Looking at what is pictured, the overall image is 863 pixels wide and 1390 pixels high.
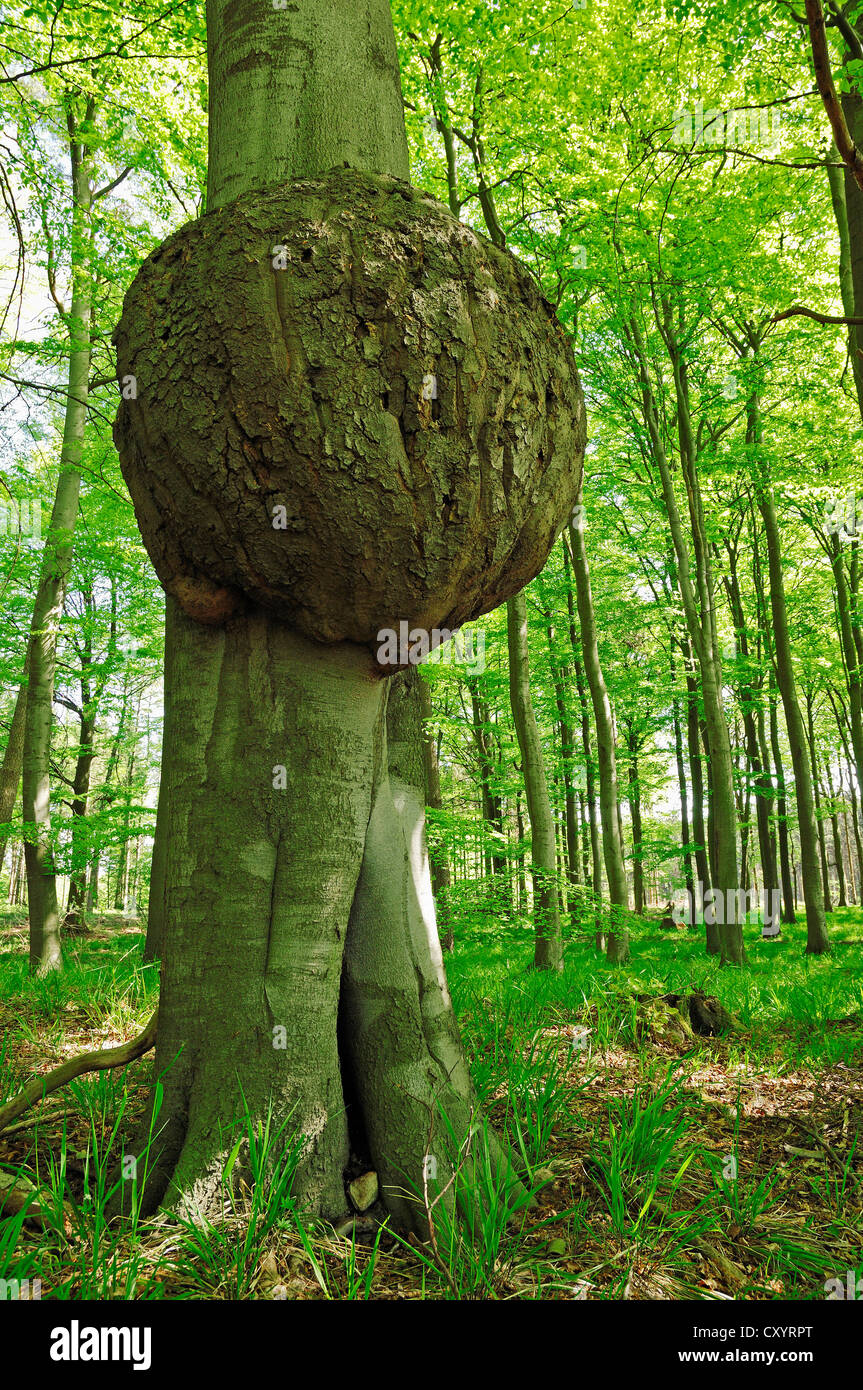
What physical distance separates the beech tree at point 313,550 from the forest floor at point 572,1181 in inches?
8.6

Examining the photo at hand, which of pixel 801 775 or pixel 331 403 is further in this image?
pixel 801 775

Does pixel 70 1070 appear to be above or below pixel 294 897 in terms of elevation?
below

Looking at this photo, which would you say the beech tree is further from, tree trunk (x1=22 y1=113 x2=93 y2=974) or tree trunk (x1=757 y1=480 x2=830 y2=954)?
tree trunk (x1=757 y1=480 x2=830 y2=954)

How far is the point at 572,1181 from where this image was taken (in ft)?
7.30

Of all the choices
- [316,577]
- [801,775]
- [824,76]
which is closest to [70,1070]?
[316,577]

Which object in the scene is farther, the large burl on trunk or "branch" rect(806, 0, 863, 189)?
"branch" rect(806, 0, 863, 189)

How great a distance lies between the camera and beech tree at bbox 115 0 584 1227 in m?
1.86

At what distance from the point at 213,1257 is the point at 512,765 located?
1398 cm

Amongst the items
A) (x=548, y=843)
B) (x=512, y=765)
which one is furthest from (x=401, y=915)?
(x=512, y=765)

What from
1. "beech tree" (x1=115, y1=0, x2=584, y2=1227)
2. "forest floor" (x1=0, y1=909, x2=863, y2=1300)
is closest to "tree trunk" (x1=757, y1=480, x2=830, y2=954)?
"forest floor" (x1=0, y1=909, x2=863, y2=1300)

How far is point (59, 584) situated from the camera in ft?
27.0

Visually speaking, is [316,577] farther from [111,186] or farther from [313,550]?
[111,186]

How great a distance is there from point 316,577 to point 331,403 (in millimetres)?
444
